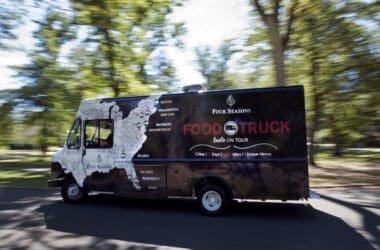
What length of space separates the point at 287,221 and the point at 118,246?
3.88m

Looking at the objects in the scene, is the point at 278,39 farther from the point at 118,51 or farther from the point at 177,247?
the point at 177,247

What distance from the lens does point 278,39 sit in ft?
61.4

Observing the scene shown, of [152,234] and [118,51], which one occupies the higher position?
[118,51]

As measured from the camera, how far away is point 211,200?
10.2 m

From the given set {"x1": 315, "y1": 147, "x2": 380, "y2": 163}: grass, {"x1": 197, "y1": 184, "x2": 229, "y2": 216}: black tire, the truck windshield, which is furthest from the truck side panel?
{"x1": 315, "y1": 147, "x2": 380, "y2": 163}: grass

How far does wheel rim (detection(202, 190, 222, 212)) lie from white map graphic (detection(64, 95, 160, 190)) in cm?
180

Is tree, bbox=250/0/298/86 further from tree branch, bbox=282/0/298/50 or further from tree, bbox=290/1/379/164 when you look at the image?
tree, bbox=290/1/379/164

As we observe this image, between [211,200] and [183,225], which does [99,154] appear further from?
[183,225]

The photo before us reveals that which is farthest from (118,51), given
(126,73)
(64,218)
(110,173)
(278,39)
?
(64,218)

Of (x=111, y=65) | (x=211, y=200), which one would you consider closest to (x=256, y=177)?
(x=211, y=200)

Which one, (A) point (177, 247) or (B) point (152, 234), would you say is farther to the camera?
(B) point (152, 234)

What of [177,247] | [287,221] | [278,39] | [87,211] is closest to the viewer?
[177,247]

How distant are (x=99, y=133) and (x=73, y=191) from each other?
76.4 inches

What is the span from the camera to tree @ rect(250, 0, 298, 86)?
60.2 feet
